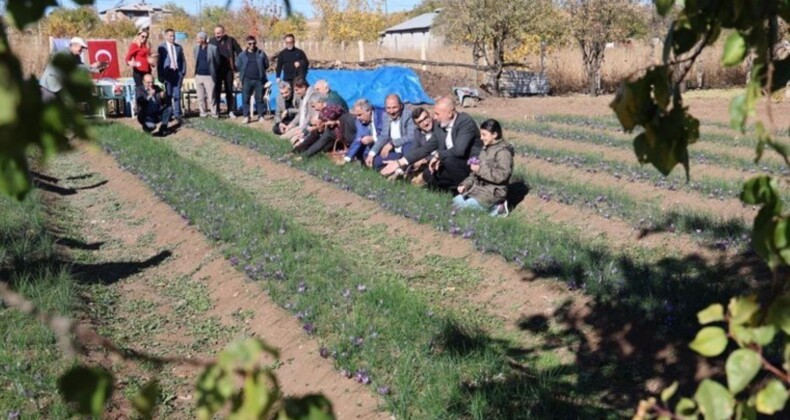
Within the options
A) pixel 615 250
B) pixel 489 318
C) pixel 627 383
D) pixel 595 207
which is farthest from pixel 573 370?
pixel 595 207

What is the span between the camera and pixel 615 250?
23.2 feet

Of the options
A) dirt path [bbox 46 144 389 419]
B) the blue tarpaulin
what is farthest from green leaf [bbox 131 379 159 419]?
the blue tarpaulin

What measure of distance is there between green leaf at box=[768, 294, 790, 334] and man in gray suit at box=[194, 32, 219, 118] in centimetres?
1566

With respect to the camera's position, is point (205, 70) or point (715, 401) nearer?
point (715, 401)

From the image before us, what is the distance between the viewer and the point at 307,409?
1214 mm

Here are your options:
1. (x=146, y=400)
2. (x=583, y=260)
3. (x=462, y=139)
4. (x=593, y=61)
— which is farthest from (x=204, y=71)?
(x=146, y=400)

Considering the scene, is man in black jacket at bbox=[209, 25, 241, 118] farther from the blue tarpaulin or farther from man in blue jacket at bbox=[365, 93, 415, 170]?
man in blue jacket at bbox=[365, 93, 415, 170]

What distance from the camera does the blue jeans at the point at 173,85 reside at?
631 inches

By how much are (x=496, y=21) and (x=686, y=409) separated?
24120mm

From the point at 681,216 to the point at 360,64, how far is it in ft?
62.7

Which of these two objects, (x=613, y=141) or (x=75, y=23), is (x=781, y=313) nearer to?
(x=613, y=141)

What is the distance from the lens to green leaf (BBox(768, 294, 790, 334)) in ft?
4.53

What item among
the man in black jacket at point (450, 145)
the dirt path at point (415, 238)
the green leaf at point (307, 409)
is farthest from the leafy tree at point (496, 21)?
the green leaf at point (307, 409)

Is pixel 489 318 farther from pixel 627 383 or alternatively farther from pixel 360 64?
pixel 360 64
